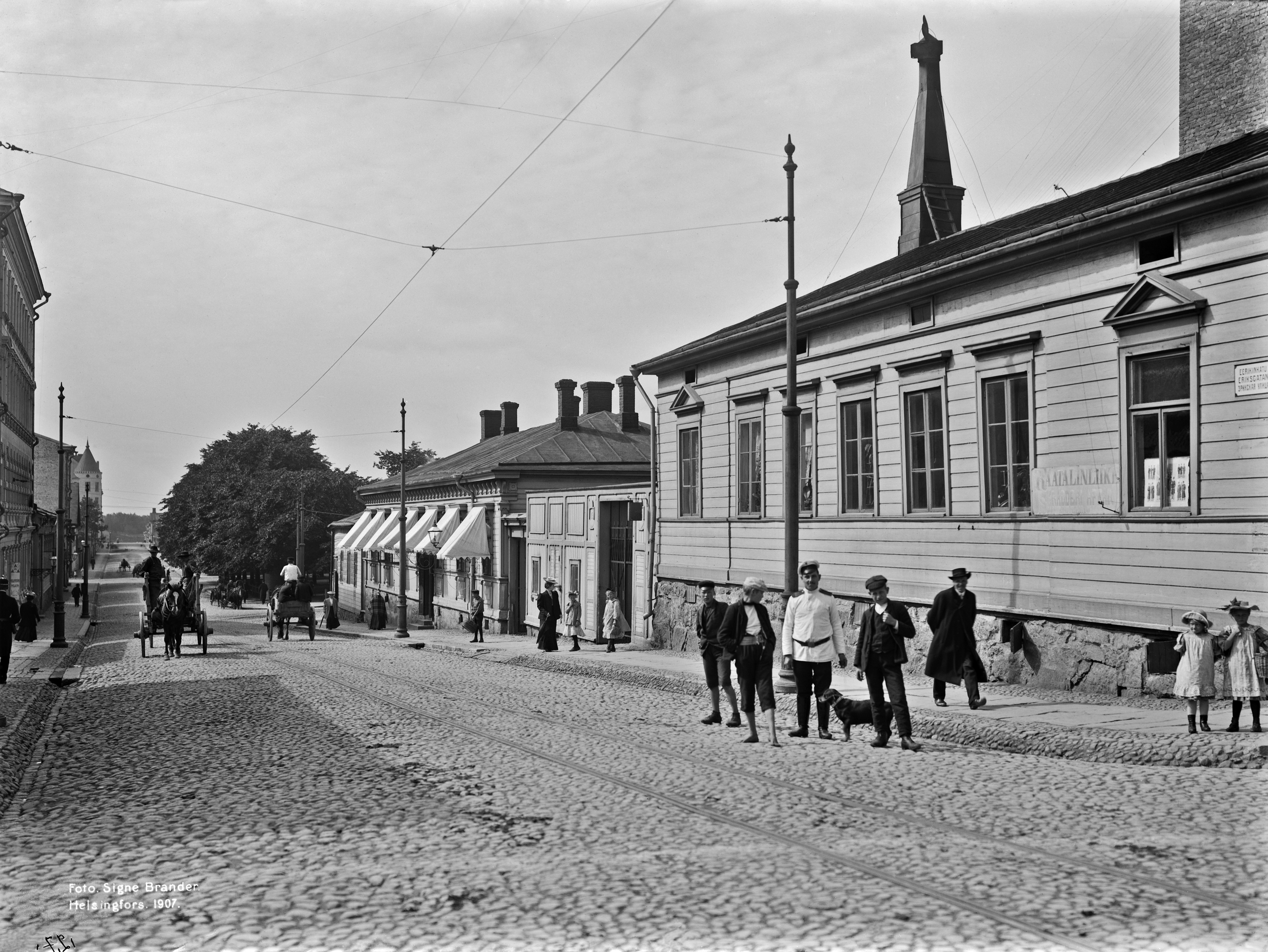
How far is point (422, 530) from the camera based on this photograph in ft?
148

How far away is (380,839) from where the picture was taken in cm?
747

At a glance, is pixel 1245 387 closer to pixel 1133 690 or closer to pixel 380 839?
pixel 1133 690

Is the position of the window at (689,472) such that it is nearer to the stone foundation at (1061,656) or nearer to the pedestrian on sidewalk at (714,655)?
the stone foundation at (1061,656)

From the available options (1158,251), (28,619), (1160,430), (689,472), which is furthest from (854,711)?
(28,619)

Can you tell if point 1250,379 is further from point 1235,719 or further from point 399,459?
point 399,459

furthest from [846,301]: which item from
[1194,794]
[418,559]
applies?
[418,559]

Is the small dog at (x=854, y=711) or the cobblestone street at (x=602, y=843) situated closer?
the cobblestone street at (x=602, y=843)

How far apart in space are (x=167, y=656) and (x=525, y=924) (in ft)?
65.2

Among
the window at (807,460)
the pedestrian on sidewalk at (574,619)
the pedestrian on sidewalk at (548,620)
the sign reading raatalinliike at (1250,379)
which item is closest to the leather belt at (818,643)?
the sign reading raatalinliike at (1250,379)

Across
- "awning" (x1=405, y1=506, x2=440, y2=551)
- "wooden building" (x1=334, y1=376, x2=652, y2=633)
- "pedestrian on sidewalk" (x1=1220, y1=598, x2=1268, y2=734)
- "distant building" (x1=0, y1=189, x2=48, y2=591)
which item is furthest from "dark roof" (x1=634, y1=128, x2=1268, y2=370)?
"distant building" (x1=0, y1=189, x2=48, y2=591)

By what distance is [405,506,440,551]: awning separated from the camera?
4462 centimetres

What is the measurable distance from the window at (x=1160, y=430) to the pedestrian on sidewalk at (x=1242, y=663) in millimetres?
2720

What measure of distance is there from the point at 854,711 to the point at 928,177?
1747 cm

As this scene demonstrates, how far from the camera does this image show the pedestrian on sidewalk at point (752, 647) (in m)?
11.6
